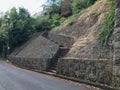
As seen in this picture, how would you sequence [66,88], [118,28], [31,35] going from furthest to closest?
[31,35] < [118,28] < [66,88]

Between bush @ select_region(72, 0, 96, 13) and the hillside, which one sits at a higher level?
bush @ select_region(72, 0, 96, 13)

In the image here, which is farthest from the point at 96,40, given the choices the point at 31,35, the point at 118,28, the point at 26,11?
the point at 26,11

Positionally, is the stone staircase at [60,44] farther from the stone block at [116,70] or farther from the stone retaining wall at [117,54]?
the stone block at [116,70]

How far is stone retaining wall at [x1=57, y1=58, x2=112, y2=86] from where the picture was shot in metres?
16.2

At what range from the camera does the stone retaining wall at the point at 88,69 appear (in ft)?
53.3

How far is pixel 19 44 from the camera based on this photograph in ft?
147

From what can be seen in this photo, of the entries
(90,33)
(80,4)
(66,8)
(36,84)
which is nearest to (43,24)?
(66,8)

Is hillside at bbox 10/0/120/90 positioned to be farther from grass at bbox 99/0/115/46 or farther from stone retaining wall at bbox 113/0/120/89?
grass at bbox 99/0/115/46

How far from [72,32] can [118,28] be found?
1411cm

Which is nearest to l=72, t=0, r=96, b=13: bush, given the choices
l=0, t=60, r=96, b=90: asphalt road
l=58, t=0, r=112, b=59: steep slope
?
l=58, t=0, r=112, b=59: steep slope

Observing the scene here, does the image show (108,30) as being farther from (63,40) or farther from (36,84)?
(63,40)

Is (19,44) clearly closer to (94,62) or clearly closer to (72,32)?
(72,32)

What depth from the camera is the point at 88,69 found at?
18047 millimetres

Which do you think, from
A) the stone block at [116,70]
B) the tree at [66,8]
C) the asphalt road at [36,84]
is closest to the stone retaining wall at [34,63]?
the asphalt road at [36,84]
